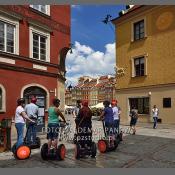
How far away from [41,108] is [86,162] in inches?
326

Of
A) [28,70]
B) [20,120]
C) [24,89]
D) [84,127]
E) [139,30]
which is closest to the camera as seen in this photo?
[84,127]

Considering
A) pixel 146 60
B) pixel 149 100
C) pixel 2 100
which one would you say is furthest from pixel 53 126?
pixel 146 60

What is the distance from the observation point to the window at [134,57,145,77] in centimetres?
2642

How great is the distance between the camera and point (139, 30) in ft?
88.7

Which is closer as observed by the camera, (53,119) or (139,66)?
(53,119)

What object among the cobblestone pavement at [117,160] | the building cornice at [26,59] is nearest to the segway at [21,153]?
the cobblestone pavement at [117,160]

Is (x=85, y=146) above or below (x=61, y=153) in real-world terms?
above

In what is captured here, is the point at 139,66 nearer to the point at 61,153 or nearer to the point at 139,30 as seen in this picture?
the point at 139,30

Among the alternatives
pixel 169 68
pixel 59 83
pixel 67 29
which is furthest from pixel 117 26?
pixel 59 83

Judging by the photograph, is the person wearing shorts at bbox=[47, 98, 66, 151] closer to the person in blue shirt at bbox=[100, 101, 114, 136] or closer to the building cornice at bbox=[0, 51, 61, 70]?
the person in blue shirt at bbox=[100, 101, 114, 136]

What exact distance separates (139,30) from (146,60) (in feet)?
9.26

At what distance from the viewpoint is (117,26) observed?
96.4 ft

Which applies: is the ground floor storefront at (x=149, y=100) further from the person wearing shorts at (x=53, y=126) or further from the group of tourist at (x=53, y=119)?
the person wearing shorts at (x=53, y=126)

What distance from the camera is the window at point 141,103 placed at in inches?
1035
